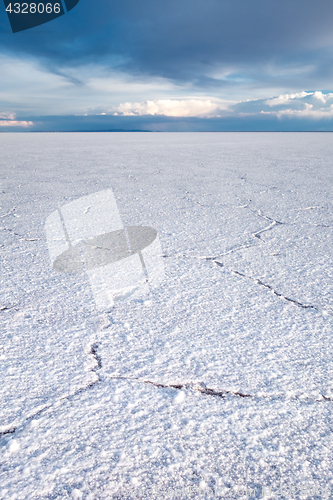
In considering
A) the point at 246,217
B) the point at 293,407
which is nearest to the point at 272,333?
the point at 293,407

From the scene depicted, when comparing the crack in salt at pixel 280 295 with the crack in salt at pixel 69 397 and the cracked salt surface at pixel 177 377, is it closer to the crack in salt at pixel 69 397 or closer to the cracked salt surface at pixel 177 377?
the cracked salt surface at pixel 177 377

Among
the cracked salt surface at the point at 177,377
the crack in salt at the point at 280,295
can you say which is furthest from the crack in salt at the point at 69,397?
the crack in salt at the point at 280,295

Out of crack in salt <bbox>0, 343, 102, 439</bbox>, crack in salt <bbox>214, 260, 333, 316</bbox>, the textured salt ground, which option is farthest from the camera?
crack in salt <bbox>214, 260, 333, 316</bbox>

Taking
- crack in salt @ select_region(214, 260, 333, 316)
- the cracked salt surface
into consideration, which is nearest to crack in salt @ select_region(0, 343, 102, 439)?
the cracked salt surface

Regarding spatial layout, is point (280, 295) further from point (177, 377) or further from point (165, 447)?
point (165, 447)

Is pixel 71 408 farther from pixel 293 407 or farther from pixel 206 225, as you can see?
pixel 206 225

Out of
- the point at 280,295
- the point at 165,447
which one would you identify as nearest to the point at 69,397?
the point at 165,447

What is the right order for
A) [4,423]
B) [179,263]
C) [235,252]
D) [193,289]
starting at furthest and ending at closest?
[235,252] < [179,263] < [193,289] < [4,423]

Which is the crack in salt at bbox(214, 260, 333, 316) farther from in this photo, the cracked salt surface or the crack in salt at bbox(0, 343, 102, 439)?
the crack in salt at bbox(0, 343, 102, 439)
